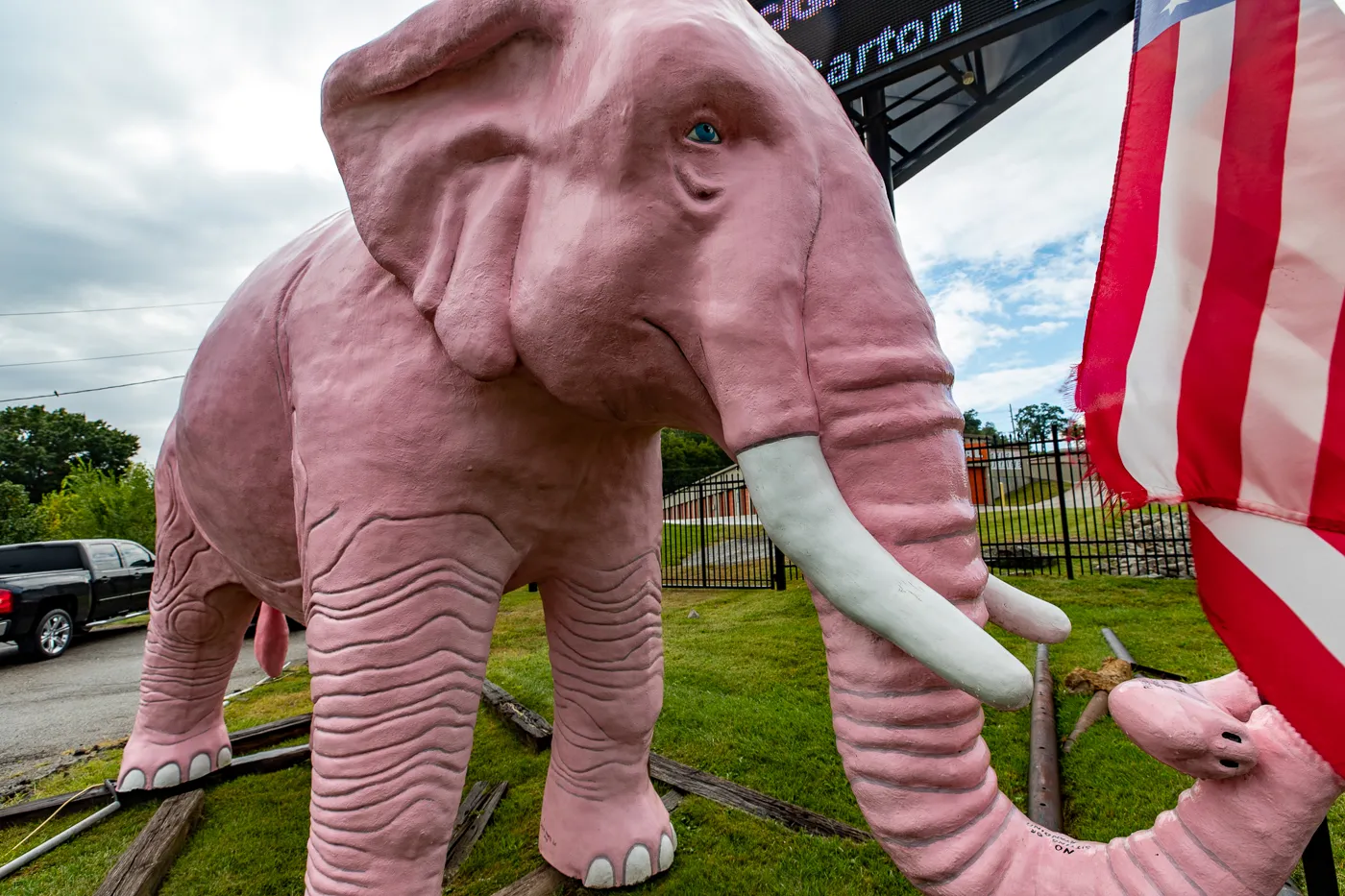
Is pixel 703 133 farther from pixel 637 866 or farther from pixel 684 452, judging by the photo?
pixel 684 452

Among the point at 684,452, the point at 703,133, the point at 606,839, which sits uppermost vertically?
the point at 684,452

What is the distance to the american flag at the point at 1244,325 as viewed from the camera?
1.15 m

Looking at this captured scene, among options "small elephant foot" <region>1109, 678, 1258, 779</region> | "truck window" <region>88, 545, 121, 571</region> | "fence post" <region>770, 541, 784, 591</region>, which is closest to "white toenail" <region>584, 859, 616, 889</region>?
"small elephant foot" <region>1109, 678, 1258, 779</region>

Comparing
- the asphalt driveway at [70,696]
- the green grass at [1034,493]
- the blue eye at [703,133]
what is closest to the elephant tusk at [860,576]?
the blue eye at [703,133]

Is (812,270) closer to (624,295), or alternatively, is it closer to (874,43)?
(624,295)

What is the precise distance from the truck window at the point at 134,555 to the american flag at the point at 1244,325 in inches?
532

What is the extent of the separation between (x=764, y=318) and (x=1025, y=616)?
85 centimetres

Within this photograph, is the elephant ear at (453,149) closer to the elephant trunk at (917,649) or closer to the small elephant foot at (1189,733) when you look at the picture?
the elephant trunk at (917,649)

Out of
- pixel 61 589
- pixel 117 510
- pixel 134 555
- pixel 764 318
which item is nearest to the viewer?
pixel 764 318

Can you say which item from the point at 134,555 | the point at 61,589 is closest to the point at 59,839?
the point at 61,589

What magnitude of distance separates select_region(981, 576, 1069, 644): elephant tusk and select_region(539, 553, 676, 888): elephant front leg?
1.11 m

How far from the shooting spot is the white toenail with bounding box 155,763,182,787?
3.33m

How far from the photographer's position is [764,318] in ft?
4.08

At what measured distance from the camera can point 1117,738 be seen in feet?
11.2
